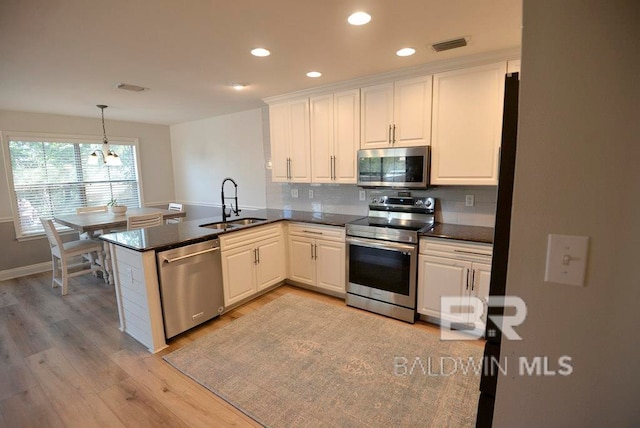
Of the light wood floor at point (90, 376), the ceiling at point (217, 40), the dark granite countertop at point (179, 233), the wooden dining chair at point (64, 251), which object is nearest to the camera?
the ceiling at point (217, 40)

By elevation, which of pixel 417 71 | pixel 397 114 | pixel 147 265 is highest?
pixel 417 71

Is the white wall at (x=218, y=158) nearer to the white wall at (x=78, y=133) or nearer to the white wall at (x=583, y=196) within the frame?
the white wall at (x=78, y=133)

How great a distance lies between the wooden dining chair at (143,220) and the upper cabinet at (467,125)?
3.53m

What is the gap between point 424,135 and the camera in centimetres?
289

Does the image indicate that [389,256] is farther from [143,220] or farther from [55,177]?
[55,177]

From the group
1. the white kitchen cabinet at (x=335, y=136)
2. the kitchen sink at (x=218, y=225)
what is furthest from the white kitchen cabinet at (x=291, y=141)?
the kitchen sink at (x=218, y=225)

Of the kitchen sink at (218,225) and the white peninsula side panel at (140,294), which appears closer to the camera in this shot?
the white peninsula side panel at (140,294)

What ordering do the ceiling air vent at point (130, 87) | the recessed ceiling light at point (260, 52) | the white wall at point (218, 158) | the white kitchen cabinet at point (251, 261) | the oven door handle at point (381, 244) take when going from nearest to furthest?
the recessed ceiling light at point (260, 52)
the oven door handle at point (381, 244)
the white kitchen cabinet at point (251, 261)
the ceiling air vent at point (130, 87)
the white wall at point (218, 158)

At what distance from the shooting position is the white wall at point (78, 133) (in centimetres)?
429

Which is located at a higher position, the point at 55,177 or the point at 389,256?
the point at 55,177

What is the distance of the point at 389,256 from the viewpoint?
294 centimetres

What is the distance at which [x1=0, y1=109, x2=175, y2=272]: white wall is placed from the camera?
429 cm

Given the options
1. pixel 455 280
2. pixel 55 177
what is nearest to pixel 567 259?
pixel 455 280

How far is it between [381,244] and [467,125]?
1334 millimetres
